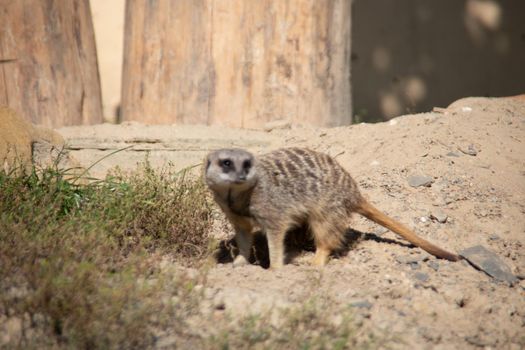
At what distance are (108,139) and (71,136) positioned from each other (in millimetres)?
281

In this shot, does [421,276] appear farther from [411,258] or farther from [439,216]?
[439,216]

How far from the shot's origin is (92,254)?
8.85ft

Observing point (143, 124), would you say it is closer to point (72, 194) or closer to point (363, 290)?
point (72, 194)

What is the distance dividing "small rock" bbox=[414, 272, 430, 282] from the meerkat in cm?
19

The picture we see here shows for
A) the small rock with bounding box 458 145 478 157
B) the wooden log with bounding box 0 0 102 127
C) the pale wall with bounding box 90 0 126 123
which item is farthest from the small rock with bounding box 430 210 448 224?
the pale wall with bounding box 90 0 126 123

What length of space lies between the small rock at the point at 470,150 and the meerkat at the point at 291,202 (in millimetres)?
1028

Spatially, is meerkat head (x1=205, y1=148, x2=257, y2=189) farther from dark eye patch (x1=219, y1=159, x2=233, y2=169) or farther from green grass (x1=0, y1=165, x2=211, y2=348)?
green grass (x1=0, y1=165, x2=211, y2=348)

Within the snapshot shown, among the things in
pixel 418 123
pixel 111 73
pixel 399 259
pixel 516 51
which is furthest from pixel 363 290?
pixel 516 51

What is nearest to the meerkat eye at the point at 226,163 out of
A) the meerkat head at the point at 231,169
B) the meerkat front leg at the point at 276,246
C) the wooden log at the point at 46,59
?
the meerkat head at the point at 231,169

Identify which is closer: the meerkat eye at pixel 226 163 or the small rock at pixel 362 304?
the small rock at pixel 362 304

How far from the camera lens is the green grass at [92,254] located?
2.30m

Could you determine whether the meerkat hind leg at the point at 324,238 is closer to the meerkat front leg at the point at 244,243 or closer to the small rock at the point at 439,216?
the meerkat front leg at the point at 244,243

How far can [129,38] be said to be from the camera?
196 inches

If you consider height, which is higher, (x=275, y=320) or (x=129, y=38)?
(x=129, y=38)
